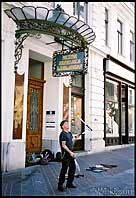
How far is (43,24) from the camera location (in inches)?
→ 359

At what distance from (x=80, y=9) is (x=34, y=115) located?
5.64 meters

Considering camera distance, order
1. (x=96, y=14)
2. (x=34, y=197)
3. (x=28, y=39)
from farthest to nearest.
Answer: (x=96, y=14), (x=28, y=39), (x=34, y=197)

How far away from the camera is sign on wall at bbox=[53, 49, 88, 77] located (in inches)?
399

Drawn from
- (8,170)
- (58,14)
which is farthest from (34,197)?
(58,14)

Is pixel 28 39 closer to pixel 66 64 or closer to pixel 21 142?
pixel 66 64

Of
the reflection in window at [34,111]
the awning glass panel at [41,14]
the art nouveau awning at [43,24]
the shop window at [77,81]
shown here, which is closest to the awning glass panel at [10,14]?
the art nouveau awning at [43,24]

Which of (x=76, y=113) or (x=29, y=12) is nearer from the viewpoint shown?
(x=29, y=12)

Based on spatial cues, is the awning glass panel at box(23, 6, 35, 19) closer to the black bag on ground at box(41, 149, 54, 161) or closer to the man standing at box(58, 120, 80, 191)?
the man standing at box(58, 120, 80, 191)

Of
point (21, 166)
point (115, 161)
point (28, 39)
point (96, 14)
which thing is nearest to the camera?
point (21, 166)

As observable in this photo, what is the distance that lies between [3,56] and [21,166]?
335cm

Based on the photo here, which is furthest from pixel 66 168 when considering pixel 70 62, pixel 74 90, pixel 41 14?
pixel 74 90

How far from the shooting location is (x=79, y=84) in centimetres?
1433

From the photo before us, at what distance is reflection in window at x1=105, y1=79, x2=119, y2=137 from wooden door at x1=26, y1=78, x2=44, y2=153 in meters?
5.32

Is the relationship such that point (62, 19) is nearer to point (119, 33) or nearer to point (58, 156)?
point (58, 156)
